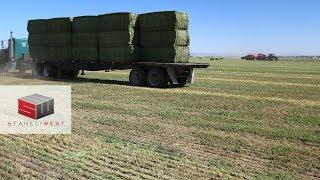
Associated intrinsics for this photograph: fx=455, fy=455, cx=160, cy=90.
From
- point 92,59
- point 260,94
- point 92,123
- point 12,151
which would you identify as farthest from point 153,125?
point 92,59

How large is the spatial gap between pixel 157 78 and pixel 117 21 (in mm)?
3833

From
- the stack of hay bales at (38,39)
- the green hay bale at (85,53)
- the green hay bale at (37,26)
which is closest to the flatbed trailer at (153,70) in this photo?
the green hay bale at (85,53)

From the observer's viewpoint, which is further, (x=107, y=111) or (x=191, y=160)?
(x=107, y=111)

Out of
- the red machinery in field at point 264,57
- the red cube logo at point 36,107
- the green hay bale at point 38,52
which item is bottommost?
the red machinery in field at point 264,57

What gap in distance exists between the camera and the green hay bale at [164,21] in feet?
72.5

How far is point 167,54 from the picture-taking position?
22547 mm

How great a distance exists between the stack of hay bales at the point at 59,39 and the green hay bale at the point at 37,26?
37 centimetres

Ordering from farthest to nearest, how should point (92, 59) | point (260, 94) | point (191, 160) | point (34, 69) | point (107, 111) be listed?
1. point (34, 69)
2. point (92, 59)
3. point (260, 94)
4. point (107, 111)
5. point (191, 160)

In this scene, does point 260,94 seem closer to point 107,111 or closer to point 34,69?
point 107,111

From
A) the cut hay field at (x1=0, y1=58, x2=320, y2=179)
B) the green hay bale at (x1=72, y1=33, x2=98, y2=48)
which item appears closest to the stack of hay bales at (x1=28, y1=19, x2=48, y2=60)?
the green hay bale at (x1=72, y1=33, x2=98, y2=48)

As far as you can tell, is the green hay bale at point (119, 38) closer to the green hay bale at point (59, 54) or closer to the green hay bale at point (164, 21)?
the green hay bale at point (164, 21)

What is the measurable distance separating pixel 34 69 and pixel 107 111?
16848 mm

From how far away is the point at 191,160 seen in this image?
27.4 ft

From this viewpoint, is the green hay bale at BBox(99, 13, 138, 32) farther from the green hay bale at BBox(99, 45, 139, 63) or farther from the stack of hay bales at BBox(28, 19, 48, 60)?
the stack of hay bales at BBox(28, 19, 48, 60)
